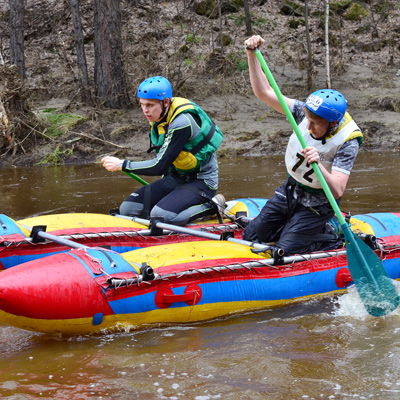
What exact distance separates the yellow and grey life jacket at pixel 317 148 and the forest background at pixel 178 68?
22.6ft

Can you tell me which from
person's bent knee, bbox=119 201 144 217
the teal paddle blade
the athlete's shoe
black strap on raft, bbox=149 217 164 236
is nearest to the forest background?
person's bent knee, bbox=119 201 144 217

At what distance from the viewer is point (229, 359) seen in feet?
12.0

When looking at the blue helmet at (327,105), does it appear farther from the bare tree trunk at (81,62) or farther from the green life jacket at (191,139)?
the bare tree trunk at (81,62)

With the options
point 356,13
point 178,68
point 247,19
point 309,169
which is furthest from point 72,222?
point 356,13

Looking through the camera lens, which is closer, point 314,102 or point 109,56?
point 314,102

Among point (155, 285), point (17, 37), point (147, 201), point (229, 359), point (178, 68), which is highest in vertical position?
point (17, 37)

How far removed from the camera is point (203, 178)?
5.65 m

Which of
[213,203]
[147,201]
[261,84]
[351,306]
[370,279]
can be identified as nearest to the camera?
[370,279]

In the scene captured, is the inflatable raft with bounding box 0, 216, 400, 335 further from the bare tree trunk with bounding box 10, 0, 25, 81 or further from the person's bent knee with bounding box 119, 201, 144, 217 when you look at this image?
the bare tree trunk with bounding box 10, 0, 25, 81

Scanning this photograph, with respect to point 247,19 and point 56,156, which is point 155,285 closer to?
point 56,156

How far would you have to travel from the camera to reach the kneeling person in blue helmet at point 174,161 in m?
5.22

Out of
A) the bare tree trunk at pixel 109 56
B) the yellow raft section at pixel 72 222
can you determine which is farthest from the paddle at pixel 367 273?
the bare tree trunk at pixel 109 56

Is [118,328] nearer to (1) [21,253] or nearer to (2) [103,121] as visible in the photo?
(1) [21,253]

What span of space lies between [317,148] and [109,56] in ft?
28.9
